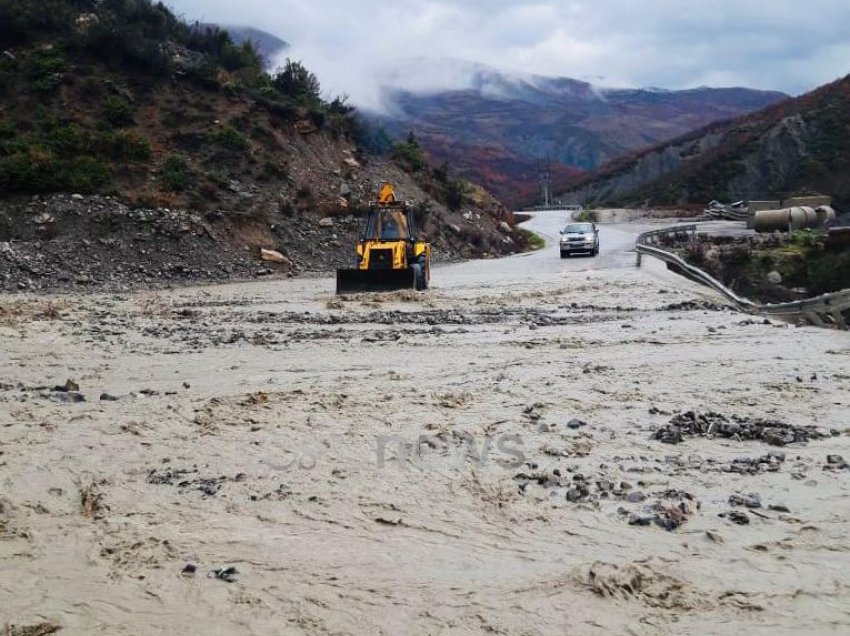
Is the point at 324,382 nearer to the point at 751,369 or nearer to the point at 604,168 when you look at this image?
the point at 751,369

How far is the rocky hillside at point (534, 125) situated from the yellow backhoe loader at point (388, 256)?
88295mm

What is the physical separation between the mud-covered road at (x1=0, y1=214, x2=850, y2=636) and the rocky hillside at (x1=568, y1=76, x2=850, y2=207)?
58.8 meters

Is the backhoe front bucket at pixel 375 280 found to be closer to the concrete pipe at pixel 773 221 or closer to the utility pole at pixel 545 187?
the concrete pipe at pixel 773 221

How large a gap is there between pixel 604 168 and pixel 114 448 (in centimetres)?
10474

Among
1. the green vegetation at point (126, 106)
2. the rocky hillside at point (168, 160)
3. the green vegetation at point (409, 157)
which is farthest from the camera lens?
the green vegetation at point (409, 157)

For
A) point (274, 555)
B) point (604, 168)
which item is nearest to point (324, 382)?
point (274, 555)

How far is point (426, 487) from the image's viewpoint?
582 cm

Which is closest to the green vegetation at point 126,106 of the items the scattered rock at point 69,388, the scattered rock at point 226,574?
the scattered rock at point 69,388

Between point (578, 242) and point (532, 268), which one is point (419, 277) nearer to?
point (532, 268)

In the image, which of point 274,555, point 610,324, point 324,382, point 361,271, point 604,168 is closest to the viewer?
point 274,555

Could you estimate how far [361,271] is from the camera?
19328 mm

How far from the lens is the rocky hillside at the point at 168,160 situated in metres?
25.4

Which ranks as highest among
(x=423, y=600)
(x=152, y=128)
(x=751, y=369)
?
(x=152, y=128)

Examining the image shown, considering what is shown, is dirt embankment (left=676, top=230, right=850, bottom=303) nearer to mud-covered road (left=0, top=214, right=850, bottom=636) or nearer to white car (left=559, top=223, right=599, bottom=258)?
white car (left=559, top=223, right=599, bottom=258)
